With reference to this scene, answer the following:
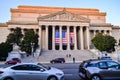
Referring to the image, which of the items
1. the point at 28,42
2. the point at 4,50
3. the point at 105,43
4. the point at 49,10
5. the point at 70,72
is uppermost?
the point at 49,10

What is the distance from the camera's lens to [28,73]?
42.1ft

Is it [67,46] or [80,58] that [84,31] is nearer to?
[67,46]

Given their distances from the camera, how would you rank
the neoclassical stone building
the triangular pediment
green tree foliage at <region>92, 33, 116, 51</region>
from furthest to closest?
the triangular pediment
the neoclassical stone building
green tree foliage at <region>92, 33, 116, 51</region>

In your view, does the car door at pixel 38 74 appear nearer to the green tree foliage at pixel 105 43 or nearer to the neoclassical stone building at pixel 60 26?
the green tree foliage at pixel 105 43

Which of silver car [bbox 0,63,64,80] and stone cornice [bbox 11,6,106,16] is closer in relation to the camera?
silver car [bbox 0,63,64,80]

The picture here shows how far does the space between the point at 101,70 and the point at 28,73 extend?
4.87 meters

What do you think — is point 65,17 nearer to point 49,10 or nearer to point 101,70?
point 49,10

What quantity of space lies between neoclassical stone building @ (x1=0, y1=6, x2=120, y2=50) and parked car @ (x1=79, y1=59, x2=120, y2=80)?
53.0m

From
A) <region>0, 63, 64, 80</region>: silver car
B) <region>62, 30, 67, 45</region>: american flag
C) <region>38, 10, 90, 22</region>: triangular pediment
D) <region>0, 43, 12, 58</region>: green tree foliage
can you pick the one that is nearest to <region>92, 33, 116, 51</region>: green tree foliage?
<region>62, 30, 67, 45</region>: american flag

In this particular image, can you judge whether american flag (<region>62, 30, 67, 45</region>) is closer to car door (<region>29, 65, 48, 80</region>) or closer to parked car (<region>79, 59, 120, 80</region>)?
parked car (<region>79, 59, 120, 80</region>)

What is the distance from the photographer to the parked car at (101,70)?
1357 centimetres

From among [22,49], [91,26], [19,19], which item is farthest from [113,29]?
[22,49]

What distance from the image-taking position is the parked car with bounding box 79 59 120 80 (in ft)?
44.5

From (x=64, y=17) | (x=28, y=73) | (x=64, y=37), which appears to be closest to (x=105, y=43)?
(x=64, y=37)
